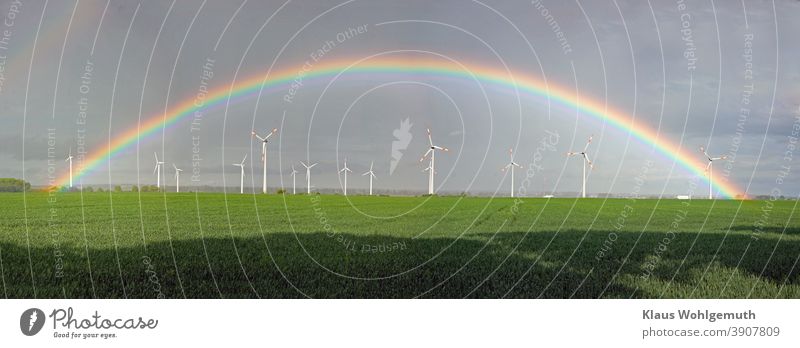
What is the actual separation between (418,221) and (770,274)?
1278 centimetres

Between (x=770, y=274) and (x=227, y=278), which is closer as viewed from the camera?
(x=227, y=278)

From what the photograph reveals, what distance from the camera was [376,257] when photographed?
13.5 m

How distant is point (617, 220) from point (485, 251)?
15.3m

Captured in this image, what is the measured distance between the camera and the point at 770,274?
12.3m

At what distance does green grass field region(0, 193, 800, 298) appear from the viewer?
10.1 metres

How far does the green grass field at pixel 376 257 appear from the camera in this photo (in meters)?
10.1

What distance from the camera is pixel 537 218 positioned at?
2669 cm
